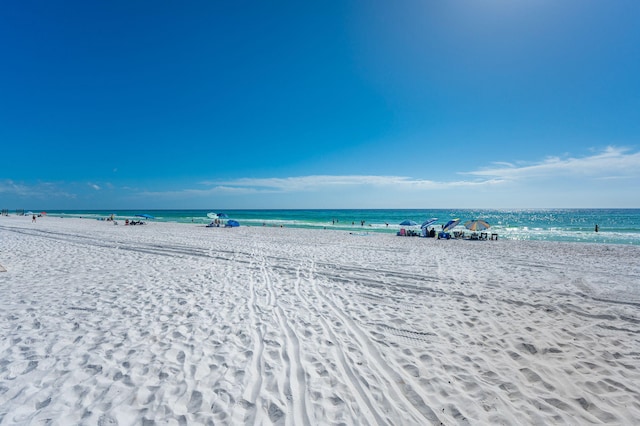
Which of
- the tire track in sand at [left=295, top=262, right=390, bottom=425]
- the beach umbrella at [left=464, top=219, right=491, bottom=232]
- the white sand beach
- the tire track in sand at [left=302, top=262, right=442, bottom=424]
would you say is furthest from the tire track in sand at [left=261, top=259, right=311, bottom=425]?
the beach umbrella at [left=464, top=219, right=491, bottom=232]

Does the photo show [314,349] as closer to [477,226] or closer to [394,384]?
[394,384]

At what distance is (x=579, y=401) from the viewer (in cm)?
338

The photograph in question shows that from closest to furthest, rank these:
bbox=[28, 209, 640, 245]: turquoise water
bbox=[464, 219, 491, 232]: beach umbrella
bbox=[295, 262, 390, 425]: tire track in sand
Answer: bbox=[295, 262, 390, 425]: tire track in sand, bbox=[464, 219, 491, 232]: beach umbrella, bbox=[28, 209, 640, 245]: turquoise water

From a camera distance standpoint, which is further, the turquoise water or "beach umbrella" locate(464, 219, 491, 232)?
the turquoise water

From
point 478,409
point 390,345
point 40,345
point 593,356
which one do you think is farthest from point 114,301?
point 593,356

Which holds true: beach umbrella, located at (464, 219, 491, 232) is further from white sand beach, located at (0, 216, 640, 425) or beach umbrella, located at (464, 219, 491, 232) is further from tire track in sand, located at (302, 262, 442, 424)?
tire track in sand, located at (302, 262, 442, 424)

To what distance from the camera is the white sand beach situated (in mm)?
3178

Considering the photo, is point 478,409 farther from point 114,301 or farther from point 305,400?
point 114,301

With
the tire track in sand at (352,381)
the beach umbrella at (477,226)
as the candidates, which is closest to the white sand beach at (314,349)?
the tire track in sand at (352,381)

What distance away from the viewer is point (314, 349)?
4.47 meters

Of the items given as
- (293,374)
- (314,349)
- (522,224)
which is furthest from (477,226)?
(522,224)

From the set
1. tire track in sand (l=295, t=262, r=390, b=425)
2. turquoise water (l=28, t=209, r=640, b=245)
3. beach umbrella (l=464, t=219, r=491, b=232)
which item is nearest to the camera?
tire track in sand (l=295, t=262, r=390, b=425)

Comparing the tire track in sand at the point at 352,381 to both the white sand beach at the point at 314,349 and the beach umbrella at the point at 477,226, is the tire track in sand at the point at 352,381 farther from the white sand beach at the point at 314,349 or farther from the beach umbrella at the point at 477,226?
the beach umbrella at the point at 477,226

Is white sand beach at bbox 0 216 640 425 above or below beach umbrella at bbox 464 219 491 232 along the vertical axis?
below
